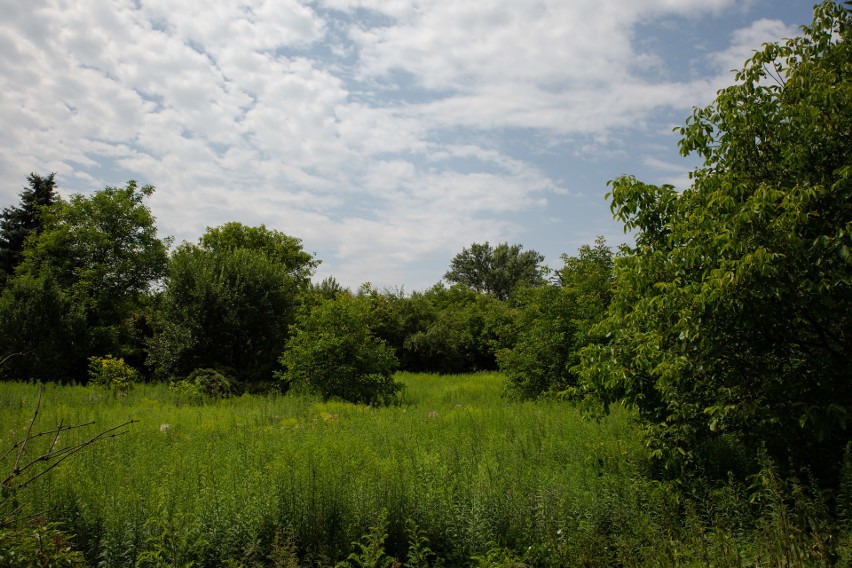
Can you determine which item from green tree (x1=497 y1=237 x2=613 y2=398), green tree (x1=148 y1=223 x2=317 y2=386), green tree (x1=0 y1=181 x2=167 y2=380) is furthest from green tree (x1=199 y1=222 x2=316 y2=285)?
green tree (x1=497 y1=237 x2=613 y2=398)

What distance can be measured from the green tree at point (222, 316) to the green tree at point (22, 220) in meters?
17.9

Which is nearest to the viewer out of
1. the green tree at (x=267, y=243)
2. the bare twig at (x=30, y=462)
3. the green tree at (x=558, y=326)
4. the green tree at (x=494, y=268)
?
the bare twig at (x=30, y=462)

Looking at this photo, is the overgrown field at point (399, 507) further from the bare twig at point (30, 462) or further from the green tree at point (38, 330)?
the green tree at point (38, 330)

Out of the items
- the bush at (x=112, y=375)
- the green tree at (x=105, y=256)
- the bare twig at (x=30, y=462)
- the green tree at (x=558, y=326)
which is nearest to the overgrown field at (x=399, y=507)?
the bare twig at (x=30, y=462)

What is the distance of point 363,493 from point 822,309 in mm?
4944

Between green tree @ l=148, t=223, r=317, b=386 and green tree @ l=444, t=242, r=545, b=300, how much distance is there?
44866 millimetres

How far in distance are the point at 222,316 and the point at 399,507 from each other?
1529cm

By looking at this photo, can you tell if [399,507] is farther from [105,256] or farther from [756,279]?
[105,256]

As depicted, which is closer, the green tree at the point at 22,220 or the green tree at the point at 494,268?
the green tree at the point at 22,220

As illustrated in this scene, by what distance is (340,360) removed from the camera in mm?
14992

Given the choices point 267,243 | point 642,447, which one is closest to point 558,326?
point 642,447

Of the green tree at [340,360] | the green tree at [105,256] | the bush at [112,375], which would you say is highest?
the green tree at [105,256]

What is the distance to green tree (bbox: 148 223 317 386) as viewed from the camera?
18469 millimetres

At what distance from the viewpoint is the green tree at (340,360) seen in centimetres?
1484
